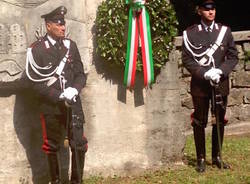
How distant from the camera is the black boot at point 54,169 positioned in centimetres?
590

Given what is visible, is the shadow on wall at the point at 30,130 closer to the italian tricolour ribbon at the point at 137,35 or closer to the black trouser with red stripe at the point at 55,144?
the black trouser with red stripe at the point at 55,144

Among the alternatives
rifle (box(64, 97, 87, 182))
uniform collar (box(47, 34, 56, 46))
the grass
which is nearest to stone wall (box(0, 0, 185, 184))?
the grass

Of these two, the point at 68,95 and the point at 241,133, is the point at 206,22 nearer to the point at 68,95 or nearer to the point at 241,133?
the point at 68,95

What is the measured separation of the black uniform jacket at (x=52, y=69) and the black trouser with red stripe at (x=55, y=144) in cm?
9

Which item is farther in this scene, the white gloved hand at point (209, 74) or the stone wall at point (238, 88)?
the stone wall at point (238, 88)

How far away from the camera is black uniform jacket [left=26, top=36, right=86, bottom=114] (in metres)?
5.70

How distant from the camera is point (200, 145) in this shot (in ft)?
21.7

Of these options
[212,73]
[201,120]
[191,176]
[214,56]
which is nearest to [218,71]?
[212,73]

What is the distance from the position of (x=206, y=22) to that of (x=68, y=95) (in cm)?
174

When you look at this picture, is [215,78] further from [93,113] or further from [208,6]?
[93,113]

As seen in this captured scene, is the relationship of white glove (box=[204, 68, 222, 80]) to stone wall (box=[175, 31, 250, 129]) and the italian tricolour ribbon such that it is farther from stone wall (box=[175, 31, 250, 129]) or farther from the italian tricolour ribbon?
stone wall (box=[175, 31, 250, 129])

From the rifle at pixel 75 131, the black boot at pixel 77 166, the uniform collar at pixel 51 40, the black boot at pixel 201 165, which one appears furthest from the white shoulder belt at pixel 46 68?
the black boot at pixel 201 165

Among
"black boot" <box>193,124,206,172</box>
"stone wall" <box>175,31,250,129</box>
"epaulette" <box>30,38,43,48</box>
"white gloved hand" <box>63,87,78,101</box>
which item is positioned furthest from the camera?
"stone wall" <box>175,31,250,129</box>

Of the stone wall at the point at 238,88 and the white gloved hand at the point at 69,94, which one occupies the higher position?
the white gloved hand at the point at 69,94
